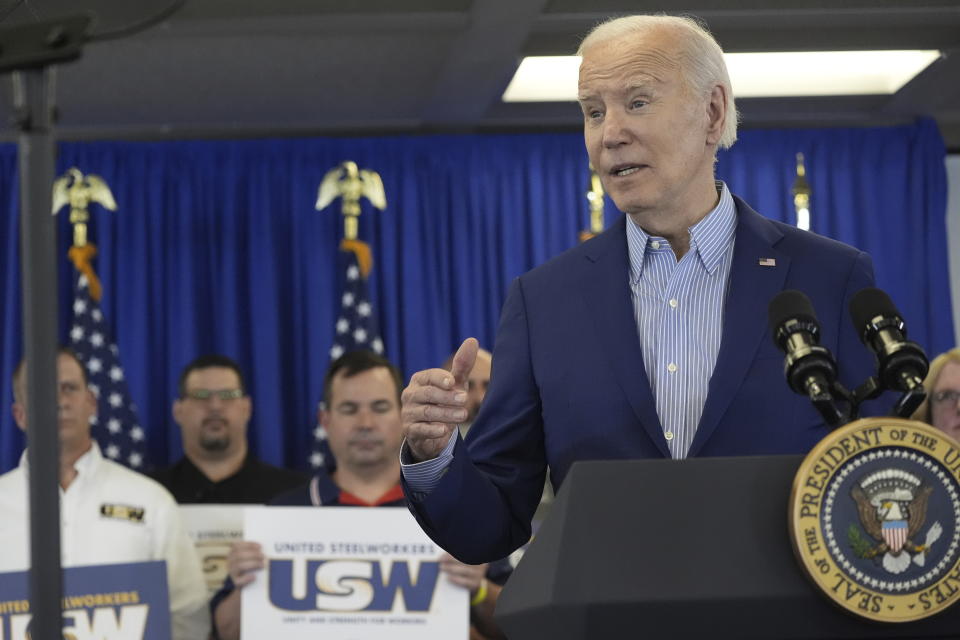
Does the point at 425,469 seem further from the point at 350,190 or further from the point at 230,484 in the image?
the point at 350,190

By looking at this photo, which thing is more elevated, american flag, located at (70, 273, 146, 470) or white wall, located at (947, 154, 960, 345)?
white wall, located at (947, 154, 960, 345)

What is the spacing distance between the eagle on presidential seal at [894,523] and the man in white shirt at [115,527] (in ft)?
12.4

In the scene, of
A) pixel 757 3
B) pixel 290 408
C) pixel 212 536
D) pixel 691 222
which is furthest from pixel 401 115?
pixel 691 222

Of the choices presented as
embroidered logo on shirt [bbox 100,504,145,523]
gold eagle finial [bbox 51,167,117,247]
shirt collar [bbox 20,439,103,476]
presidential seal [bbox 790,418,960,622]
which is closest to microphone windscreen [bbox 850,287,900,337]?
presidential seal [bbox 790,418,960,622]

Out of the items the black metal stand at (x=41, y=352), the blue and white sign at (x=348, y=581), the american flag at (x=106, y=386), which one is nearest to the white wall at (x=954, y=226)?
the blue and white sign at (x=348, y=581)

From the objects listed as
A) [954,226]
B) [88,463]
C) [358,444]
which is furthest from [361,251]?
[954,226]

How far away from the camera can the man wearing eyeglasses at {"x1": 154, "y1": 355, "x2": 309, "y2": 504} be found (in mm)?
5527

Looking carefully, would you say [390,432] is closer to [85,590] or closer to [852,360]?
[85,590]

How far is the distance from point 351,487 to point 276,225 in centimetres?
235

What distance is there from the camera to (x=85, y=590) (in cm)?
405

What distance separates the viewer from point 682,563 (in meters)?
1.03

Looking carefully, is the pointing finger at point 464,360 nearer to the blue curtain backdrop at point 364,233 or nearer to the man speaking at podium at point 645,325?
the man speaking at podium at point 645,325

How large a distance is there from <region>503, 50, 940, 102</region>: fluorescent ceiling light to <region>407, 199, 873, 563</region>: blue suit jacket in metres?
4.13

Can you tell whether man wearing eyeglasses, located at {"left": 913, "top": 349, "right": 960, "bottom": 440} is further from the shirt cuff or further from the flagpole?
the flagpole
